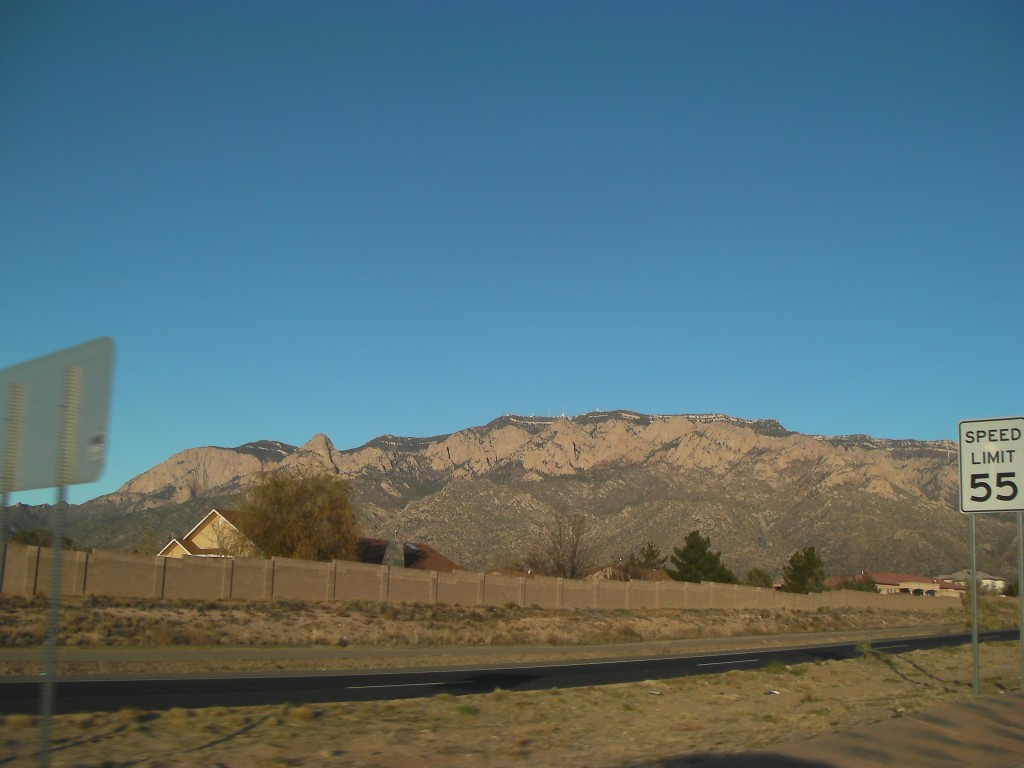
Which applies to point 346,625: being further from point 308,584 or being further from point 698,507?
point 698,507

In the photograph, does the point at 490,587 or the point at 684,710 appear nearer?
the point at 684,710

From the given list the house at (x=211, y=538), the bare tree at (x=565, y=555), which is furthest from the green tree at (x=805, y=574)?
the house at (x=211, y=538)

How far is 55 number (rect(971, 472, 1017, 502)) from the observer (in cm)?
1616

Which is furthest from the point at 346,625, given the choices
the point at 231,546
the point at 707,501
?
the point at 707,501

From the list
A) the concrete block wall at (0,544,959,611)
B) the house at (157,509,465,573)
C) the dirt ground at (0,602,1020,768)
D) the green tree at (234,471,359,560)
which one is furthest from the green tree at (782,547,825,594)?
the dirt ground at (0,602,1020,768)

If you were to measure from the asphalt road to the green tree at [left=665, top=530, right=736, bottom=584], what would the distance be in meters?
57.4

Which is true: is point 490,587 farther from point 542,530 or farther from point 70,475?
point 542,530

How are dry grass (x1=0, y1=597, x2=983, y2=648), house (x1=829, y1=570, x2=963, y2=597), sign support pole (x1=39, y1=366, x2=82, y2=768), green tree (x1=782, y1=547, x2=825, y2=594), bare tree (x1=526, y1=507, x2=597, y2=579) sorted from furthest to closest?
house (x1=829, y1=570, x2=963, y2=597)
green tree (x1=782, y1=547, x2=825, y2=594)
bare tree (x1=526, y1=507, x2=597, y2=579)
dry grass (x1=0, y1=597, x2=983, y2=648)
sign support pole (x1=39, y1=366, x2=82, y2=768)

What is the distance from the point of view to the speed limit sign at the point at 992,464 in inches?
636

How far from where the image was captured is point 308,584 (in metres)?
46.8

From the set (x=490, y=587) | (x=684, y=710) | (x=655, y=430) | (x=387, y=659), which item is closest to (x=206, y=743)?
(x=684, y=710)

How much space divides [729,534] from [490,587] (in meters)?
87.9

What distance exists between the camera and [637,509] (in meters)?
146

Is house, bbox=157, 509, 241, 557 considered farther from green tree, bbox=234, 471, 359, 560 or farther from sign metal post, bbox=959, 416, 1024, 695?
sign metal post, bbox=959, 416, 1024, 695
